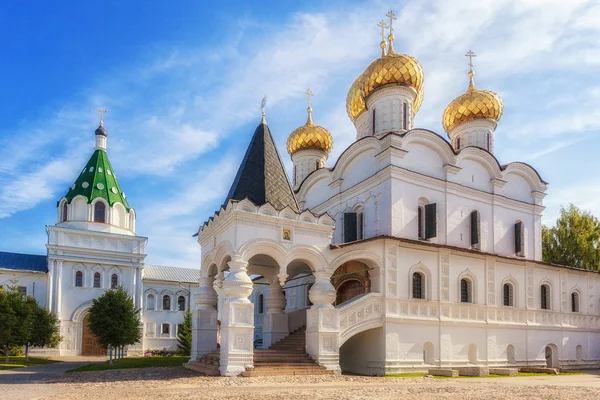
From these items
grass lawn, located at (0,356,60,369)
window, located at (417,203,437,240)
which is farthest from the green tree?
window, located at (417,203,437,240)

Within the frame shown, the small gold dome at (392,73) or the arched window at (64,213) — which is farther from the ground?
the small gold dome at (392,73)

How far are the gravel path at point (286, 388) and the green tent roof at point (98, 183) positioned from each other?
65.1 feet

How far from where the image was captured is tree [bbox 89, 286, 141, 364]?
22953mm

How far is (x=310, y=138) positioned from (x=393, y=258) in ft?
33.0

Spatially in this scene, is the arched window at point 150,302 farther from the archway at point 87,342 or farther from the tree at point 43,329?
the tree at point 43,329

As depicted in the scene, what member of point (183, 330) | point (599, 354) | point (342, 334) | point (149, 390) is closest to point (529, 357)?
point (599, 354)

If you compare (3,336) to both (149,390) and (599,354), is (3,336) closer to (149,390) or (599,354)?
(149,390)

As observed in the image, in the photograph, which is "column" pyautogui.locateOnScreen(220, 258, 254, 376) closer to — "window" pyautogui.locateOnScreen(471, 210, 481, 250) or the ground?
the ground

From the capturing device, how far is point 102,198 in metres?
32.3

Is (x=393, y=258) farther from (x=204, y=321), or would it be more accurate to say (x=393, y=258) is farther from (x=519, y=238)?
(x=519, y=238)

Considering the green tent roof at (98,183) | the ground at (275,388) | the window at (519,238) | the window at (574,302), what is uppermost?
the green tent roof at (98,183)

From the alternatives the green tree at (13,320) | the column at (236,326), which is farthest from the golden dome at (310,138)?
the green tree at (13,320)

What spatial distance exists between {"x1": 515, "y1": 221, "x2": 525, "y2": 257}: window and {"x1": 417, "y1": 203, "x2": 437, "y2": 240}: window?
4429 mm

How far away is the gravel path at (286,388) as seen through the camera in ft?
32.6
